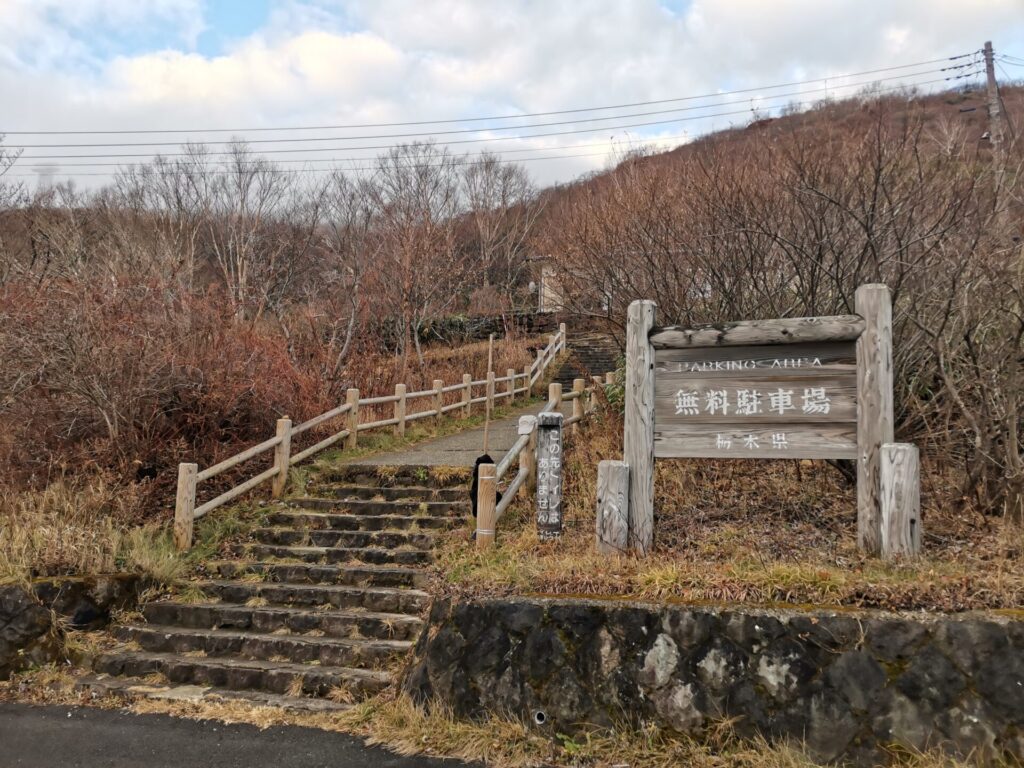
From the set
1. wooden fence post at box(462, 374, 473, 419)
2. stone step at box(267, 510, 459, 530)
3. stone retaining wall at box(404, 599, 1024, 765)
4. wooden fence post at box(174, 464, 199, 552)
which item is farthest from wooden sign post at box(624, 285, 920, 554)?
wooden fence post at box(462, 374, 473, 419)

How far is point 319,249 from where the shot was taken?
32156mm

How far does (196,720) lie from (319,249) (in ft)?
96.1

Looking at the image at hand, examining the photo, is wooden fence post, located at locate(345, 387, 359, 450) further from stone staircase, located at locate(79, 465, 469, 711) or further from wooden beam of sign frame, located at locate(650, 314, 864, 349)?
wooden beam of sign frame, located at locate(650, 314, 864, 349)

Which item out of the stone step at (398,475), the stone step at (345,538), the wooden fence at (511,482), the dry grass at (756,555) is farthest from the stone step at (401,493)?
the dry grass at (756,555)

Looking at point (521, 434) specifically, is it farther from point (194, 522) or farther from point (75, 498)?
point (75, 498)

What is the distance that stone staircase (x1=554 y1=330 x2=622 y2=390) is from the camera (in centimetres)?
2200

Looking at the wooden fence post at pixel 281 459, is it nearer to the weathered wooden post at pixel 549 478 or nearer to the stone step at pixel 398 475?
the stone step at pixel 398 475

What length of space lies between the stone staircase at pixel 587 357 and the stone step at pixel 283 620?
1557 centimetres

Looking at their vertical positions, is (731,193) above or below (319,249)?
below

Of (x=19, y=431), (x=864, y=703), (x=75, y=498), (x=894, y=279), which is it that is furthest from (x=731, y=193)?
(x=19, y=431)

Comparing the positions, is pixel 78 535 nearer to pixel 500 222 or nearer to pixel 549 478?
pixel 549 478

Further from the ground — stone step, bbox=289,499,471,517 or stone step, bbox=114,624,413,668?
stone step, bbox=289,499,471,517

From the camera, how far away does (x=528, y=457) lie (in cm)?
813

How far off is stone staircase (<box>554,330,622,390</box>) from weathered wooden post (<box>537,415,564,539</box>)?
48.1ft
